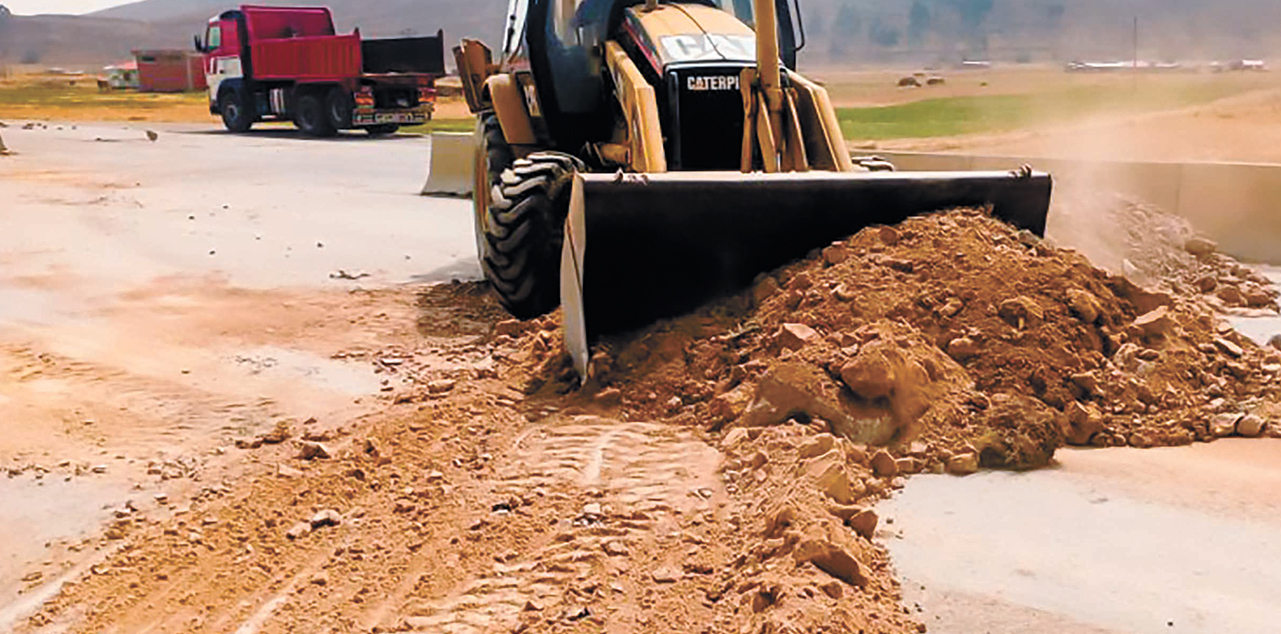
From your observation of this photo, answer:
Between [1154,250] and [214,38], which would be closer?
[1154,250]

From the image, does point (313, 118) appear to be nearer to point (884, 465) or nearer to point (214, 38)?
point (214, 38)

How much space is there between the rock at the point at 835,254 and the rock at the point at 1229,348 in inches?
75.7

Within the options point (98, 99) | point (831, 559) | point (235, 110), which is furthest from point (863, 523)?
point (98, 99)

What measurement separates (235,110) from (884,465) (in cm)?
3246

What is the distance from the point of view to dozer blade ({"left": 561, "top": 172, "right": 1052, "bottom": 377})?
695 cm

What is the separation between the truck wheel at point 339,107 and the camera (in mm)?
32906

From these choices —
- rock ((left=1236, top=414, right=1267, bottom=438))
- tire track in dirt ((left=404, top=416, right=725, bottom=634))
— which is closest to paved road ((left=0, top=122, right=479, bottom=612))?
tire track in dirt ((left=404, top=416, right=725, bottom=634))

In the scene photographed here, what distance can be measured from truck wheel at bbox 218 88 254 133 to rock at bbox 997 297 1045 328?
31.3 meters

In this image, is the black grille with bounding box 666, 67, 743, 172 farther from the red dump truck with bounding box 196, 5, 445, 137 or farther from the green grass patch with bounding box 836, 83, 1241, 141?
the red dump truck with bounding box 196, 5, 445, 137

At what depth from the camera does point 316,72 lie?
3278 centimetres

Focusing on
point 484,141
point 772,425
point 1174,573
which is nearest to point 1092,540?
point 1174,573

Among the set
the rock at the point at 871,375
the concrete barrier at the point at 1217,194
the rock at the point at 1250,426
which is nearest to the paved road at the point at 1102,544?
the rock at the point at 1250,426

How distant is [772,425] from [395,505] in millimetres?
1707

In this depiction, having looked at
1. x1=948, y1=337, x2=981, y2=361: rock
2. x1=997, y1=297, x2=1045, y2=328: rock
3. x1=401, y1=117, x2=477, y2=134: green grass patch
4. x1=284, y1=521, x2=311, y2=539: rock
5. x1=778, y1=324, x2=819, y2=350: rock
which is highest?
x1=997, y1=297, x2=1045, y2=328: rock
